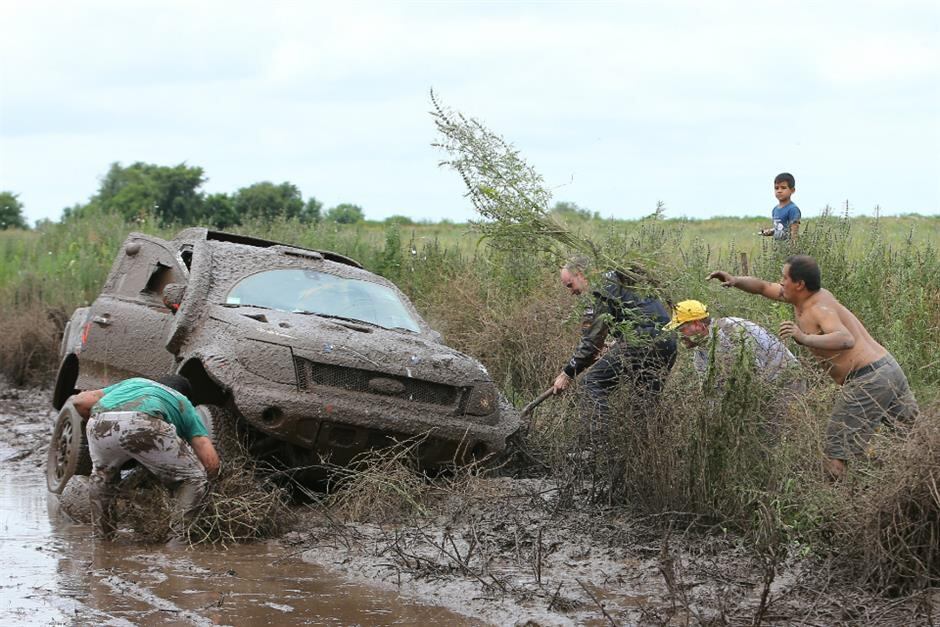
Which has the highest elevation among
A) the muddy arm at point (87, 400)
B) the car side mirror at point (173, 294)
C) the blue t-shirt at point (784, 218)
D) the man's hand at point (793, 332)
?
the blue t-shirt at point (784, 218)

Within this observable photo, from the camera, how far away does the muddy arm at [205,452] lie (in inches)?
299

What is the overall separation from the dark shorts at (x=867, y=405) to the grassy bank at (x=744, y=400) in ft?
0.45

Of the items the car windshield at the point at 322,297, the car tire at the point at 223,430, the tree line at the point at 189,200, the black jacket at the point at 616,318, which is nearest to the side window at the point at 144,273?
the car windshield at the point at 322,297

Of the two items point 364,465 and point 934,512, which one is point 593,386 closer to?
point 364,465

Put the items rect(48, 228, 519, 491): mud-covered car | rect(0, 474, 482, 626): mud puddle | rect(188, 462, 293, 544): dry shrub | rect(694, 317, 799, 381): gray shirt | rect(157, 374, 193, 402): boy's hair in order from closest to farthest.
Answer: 1. rect(0, 474, 482, 626): mud puddle
2. rect(694, 317, 799, 381): gray shirt
3. rect(188, 462, 293, 544): dry shrub
4. rect(157, 374, 193, 402): boy's hair
5. rect(48, 228, 519, 491): mud-covered car

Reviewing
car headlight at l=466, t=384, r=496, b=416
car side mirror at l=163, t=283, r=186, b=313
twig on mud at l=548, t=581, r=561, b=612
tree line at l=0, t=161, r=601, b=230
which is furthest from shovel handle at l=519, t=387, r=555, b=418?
tree line at l=0, t=161, r=601, b=230

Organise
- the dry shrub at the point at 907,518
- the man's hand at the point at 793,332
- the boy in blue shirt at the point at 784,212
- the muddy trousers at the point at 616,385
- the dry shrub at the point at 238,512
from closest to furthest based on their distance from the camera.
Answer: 1. the dry shrub at the point at 907,518
2. the man's hand at the point at 793,332
3. the dry shrub at the point at 238,512
4. the muddy trousers at the point at 616,385
5. the boy in blue shirt at the point at 784,212

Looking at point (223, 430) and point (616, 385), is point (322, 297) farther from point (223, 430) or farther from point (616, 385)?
point (616, 385)

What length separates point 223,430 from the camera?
806 centimetres

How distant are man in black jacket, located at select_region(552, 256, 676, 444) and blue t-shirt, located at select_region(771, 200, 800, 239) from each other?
3149 mm

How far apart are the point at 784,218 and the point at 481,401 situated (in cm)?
421

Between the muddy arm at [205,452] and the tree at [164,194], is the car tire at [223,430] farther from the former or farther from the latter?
the tree at [164,194]

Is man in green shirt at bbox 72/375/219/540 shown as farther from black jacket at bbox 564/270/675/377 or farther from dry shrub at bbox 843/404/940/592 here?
dry shrub at bbox 843/404/940/592

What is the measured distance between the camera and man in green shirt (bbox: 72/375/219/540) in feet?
24.2
